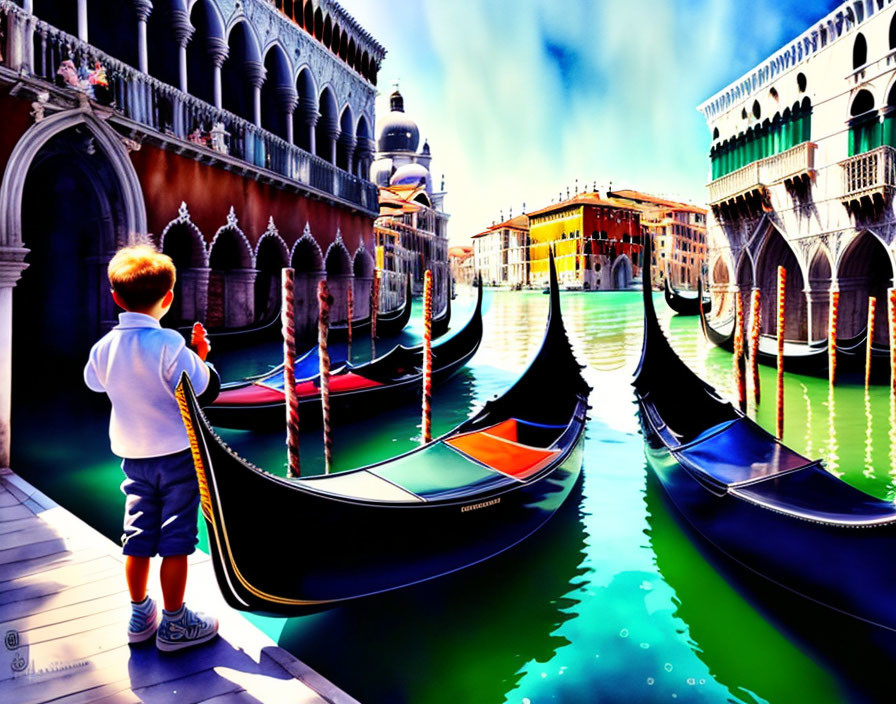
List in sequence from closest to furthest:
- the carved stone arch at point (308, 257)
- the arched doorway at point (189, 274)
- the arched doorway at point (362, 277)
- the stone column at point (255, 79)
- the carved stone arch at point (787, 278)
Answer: the arched doorway at point (189, 274), the stone column at point (255, 79), the carved stone arch at point (787, 278), the carved stone arch at point (308, 257), the arched doorway at point (362, 277)

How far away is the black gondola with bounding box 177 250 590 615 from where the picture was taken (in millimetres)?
1331

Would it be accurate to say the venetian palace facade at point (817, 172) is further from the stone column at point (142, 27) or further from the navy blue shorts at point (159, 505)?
the stone column at point (142, 27)

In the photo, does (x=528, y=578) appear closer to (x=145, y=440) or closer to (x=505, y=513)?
(x=505, y=513)

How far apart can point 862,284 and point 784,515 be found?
6.77 m

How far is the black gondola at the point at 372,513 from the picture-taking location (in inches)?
52.4

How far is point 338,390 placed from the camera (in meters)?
4.70

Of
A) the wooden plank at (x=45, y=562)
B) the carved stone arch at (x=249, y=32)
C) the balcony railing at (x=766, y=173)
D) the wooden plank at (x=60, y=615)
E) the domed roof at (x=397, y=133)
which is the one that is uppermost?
the domed roof at (x=397, y=133)

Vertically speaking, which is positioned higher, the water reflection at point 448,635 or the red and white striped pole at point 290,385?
the red and white striped pole at point 290,385

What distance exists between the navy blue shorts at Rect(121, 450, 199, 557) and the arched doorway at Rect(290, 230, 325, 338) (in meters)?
7.34

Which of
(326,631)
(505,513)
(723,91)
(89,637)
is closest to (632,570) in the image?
(505,513)

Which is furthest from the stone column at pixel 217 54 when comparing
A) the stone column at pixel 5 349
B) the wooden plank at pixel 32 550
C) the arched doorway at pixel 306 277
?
the wooden plank at pixel 32 550

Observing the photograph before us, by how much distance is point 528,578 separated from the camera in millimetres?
2271

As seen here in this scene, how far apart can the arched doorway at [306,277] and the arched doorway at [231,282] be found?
96 cm

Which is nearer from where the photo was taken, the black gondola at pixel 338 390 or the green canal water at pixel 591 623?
the green canal water at pixel 591 623
